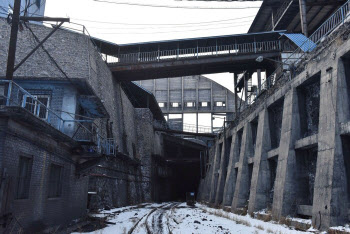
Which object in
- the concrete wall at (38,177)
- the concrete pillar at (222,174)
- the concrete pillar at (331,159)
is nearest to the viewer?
the concrete wall at (38,177)

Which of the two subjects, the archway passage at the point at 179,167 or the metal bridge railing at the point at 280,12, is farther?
the archway passage at the point at 179,167

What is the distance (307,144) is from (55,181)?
9.64 m

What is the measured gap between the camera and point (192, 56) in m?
28.5

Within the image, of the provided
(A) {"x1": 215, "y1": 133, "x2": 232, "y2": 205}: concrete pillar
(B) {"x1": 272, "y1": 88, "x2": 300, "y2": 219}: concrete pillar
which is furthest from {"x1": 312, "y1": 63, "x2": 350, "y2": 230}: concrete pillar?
(A) {"x1": 215, "y1": 133, "x2": 232, "y2": 205}: concrete pillar

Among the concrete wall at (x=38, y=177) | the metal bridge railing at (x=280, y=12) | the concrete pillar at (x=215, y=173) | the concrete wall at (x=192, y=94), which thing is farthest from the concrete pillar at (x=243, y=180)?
the concrete wall at (x=192, y=94)

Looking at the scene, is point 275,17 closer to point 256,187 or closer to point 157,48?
point 157,48

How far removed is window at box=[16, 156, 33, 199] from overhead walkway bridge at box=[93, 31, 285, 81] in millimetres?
20587

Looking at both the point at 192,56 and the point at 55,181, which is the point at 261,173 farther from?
the point at 192,56

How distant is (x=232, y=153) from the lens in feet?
74.8

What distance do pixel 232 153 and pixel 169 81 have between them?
122 ft

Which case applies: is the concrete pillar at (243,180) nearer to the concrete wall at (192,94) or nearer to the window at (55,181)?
the window at (55,181)

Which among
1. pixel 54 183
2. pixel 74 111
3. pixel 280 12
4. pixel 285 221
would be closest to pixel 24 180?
pixel 54 183

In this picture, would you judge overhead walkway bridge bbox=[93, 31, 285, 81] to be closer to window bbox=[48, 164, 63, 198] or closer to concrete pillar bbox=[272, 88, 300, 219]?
concrete pillar bbox=[272, 88, 300, 219]

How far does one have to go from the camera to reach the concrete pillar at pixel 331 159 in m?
8.85
